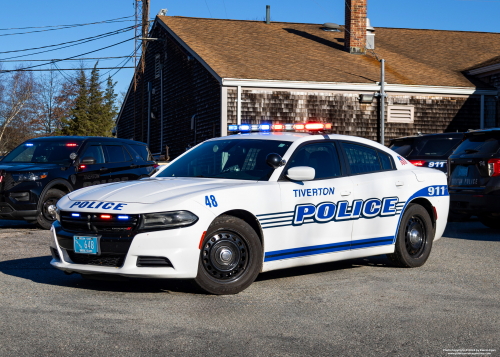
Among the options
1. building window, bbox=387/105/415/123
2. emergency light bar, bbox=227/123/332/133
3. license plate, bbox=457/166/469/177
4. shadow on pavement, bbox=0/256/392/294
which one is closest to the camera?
shadow on pavement, bbox=0/256/392/294

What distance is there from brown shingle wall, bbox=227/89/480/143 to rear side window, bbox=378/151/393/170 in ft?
50.9

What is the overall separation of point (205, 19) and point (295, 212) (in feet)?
80.0

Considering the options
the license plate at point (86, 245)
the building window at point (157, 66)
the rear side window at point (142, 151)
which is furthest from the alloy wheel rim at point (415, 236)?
the building window at point (157, 66)

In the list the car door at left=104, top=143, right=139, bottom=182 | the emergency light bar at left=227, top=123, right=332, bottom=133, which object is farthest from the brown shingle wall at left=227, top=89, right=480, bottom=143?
the emergency light bar at left=227, top=123, right=332, bottom=133

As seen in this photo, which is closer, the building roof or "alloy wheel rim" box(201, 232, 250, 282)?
"alloy wheel rim" box(201, 232, 250, 282)

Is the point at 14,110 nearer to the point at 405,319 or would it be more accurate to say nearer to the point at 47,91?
the point at 47,91

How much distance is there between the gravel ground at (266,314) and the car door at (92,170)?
4.75m

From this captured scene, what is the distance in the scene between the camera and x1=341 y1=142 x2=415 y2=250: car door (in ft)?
23.4

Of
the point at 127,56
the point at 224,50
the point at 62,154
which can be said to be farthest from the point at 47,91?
the point at 62,154

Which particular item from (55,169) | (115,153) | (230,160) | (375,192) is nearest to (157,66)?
(115,153)

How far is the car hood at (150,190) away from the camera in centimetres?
578

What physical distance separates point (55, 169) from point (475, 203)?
753 cm

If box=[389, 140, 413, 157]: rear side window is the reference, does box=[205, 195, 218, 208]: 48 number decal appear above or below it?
below

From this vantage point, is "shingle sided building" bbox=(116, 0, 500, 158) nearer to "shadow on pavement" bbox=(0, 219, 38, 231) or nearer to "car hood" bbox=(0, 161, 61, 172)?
"shadow on pavement" bbox=(0, 219, 38, 231)
